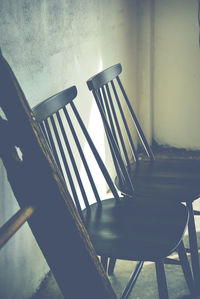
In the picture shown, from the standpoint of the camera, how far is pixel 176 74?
3.36 metres

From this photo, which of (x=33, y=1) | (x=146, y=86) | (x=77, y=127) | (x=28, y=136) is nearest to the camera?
(x=28, y=136)

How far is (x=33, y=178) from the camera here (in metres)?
0.84

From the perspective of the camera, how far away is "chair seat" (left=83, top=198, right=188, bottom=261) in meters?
1.47

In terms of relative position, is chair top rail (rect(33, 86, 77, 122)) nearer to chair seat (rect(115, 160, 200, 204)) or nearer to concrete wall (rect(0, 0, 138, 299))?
concrete wall (rect(0, 0, 138, 299))

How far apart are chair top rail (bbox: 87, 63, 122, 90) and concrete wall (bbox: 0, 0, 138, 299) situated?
0.68 ft

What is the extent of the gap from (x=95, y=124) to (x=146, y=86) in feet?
3.27

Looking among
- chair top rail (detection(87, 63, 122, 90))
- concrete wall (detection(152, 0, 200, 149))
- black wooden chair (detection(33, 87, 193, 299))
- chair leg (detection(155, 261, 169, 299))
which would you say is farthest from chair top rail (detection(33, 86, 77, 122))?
concrete wall (detection(152, 0, 200, 149))

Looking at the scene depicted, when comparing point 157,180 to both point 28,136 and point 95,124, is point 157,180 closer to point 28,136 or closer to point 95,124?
point 95,124

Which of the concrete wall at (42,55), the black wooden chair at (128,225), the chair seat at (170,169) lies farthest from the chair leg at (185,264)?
the concrete wall at (42,55)

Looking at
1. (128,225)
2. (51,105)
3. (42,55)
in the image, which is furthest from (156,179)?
(42,55)

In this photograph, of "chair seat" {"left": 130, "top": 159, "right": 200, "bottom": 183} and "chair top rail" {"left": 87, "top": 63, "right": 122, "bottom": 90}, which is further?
"chair seat" {"left": 130, "top": 159, "right": 200, "bottom": 183}

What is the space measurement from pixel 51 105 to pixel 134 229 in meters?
0.56

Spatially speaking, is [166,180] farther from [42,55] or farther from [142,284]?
[42,55]

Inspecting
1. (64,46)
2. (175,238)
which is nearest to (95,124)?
(64,46)
